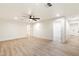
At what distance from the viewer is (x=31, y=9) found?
179cm

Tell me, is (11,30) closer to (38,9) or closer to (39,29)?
(39,29)

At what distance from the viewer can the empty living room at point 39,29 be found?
176 cm

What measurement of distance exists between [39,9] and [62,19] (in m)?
0.50

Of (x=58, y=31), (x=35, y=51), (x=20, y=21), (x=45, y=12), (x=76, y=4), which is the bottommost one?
(x=35, y=51)

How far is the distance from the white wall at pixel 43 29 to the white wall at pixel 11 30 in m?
0.22

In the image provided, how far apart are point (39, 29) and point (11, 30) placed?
0.56m

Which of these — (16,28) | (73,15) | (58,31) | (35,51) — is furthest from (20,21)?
(73,15)

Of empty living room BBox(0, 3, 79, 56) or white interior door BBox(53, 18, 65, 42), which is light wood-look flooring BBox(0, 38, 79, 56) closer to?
empty living room BBox(0, 3, 79, 56)

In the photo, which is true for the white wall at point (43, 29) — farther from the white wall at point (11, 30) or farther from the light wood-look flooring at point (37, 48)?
the white wall at point (11, 30)

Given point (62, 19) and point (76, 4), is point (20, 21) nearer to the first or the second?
point (62, 19)

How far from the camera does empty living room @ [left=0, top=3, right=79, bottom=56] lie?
1.76 meters

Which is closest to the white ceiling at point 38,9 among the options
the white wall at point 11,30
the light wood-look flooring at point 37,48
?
the white wall at point 11,30

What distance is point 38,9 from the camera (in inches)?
70.9

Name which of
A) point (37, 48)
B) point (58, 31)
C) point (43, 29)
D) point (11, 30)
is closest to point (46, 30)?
point (43, 29)
